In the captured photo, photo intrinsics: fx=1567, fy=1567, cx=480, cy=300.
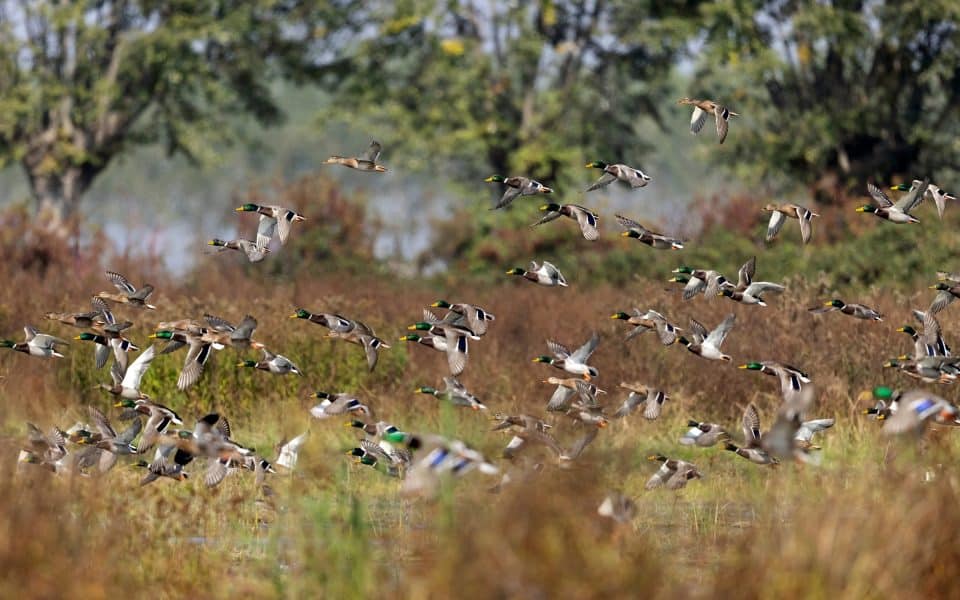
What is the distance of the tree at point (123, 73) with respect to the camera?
45.1 metres

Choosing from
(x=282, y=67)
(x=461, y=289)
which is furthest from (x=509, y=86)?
(x=461, y=289)

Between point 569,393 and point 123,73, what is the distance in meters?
36.5

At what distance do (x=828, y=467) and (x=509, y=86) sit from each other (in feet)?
104

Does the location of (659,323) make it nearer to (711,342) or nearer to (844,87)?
(711,342)

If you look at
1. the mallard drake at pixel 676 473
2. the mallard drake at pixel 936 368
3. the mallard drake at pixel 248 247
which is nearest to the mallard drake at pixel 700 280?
the mallard drake at pixel 676 473

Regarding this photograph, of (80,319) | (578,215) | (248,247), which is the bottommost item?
(80,319)

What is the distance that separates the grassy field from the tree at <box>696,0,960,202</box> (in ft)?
54.3

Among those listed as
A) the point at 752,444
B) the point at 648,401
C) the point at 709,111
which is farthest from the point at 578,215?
the point at 752,444

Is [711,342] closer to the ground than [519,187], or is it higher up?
closer to the ground

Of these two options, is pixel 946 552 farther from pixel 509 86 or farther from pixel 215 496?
pixel 509 86

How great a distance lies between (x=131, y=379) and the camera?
12383 mm

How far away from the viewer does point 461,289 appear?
30203mm

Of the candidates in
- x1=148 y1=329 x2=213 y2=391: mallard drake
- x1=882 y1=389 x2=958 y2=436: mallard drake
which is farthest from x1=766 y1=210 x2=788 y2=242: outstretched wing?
x1=882 y1=389 x2=958 y2=436: mallard drake

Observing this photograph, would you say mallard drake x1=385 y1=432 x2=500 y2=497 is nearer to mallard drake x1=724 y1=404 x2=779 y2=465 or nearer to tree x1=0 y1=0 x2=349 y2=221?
mallard drake x1=724 y1=404 x2=779 y2=465
